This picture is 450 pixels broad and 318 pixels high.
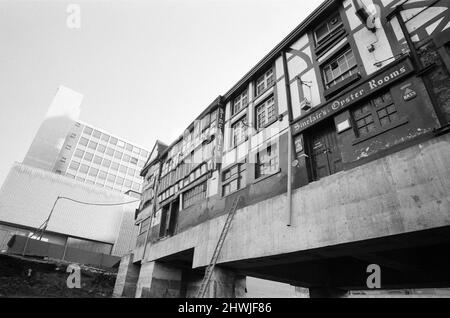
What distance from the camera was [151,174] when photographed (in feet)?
95.3

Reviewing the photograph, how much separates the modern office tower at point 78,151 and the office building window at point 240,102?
5532cm

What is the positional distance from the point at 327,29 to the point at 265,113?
5.58m

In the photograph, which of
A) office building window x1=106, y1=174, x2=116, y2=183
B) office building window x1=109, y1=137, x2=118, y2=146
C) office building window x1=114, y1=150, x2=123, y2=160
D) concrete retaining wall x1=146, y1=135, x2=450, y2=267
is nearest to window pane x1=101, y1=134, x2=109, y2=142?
office building window x1=109, y1=137, x2=118, y2=146

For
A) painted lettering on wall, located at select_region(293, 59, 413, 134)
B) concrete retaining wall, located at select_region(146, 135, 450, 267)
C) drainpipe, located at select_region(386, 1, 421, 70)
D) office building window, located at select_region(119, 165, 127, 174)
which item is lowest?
concrete retaining wall, located at select_region(146, 135, 450, 267)

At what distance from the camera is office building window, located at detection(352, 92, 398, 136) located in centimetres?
942

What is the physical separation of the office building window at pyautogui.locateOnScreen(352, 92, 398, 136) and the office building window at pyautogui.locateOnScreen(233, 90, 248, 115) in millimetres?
8546

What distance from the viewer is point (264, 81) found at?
1691cm

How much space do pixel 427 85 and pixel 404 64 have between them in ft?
4.02

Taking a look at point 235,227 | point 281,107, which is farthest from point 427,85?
point 235,227

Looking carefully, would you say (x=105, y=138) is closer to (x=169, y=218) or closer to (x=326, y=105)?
(x=169, y=218)

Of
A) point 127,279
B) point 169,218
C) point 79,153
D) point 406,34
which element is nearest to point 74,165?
point 79,153

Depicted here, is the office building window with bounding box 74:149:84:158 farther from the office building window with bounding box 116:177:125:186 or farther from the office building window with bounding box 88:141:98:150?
the office building window with bounding box 116:177:125:186
